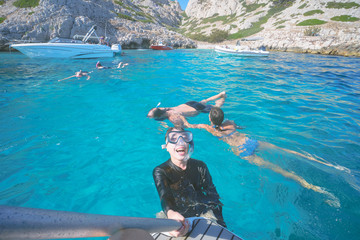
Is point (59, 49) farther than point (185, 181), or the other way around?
point (59, 49)

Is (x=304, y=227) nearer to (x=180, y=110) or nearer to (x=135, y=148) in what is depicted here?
(x=135, y=148)

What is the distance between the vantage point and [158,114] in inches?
222

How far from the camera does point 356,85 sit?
1016 centimetres

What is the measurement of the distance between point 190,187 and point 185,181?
0.48 feet

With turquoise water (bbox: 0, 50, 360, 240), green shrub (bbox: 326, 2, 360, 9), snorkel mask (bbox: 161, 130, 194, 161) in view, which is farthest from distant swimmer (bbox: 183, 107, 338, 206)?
green shrub (bbox: 326, 2, 360, 9)

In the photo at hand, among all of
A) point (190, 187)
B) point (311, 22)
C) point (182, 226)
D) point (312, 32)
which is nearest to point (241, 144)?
point (190, 187)

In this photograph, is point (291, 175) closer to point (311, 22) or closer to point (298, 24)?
point (311, 22)

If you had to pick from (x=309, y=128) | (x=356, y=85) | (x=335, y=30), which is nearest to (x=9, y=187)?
(x=309, y=128)

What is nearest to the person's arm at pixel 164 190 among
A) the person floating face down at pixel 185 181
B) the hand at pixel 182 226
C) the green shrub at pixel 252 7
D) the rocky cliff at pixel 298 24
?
the person floating face down at pixel 185 181

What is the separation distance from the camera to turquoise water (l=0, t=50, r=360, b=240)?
3.00m

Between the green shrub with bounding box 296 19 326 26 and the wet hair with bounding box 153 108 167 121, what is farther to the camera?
the green shrub with bounding box 296 19 326 26

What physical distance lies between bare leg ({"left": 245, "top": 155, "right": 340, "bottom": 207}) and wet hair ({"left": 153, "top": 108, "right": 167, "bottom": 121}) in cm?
284

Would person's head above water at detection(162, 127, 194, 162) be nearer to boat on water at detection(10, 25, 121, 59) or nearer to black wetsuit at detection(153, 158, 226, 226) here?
black wetsuit at detection(153, 158, 226, 226)

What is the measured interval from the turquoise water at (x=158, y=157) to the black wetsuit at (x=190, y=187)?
717 millimetres
